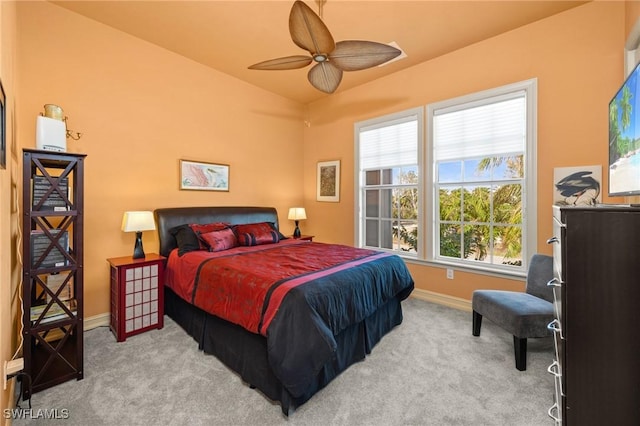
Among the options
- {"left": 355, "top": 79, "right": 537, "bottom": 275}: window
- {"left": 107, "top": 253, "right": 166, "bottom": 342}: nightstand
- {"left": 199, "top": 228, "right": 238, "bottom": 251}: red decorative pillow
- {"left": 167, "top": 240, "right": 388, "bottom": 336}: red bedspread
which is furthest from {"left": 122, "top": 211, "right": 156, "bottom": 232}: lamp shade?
{"left": 355, "top": 79, "right": 537, "bottom": 275}: window

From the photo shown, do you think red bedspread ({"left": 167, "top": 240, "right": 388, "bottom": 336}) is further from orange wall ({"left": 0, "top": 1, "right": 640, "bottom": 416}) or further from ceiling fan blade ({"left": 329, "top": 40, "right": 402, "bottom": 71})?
ceiling fan blade ({"left": 329, "top": 40, "right": 402, "bottom": 71})

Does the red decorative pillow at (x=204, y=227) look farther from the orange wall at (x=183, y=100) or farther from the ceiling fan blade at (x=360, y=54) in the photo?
the ceiling fan blade at (x=360, y=54)

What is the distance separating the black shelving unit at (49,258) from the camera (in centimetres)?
183

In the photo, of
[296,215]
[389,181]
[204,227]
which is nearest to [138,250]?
[204,227]

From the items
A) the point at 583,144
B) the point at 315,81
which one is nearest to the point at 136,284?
the point at 315,81

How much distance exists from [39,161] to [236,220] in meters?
2.21

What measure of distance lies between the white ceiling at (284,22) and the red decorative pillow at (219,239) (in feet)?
7.44

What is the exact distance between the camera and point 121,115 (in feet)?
9.90

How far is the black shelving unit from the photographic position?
1828 mm

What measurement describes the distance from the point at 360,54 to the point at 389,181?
2.31 meters

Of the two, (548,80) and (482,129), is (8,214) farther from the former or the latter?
(548,80)

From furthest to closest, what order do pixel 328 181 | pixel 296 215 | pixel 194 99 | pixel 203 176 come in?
pixel 328 181 → pixel 296 215 → pixel 203 176 → pixel 194 99

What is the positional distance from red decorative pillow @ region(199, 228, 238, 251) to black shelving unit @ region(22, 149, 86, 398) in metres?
1.16

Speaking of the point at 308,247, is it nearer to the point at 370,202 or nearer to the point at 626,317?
the point at 370,202
